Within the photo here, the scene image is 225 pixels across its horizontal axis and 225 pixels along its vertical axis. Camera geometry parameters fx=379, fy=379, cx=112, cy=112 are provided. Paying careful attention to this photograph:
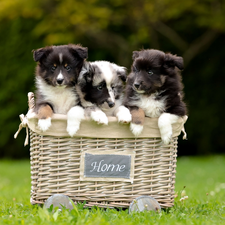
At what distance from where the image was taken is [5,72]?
11.8 meters

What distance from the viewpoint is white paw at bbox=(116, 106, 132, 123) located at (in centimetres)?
351

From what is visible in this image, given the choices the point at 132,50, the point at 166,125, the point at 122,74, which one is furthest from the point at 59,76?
the point at 132,50

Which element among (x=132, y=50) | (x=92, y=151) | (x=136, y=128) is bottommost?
(x=92, y=151)

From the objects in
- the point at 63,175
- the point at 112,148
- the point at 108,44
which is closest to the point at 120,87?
the point at 112,148

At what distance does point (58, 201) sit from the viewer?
3.47 m

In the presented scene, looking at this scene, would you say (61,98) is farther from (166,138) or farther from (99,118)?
(166,138)


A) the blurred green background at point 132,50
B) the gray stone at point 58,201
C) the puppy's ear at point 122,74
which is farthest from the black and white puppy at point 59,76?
the blurred green background at point 132,50

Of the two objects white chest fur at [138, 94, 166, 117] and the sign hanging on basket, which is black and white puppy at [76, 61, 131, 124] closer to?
white chest fur at [138, 94, 166, 117]

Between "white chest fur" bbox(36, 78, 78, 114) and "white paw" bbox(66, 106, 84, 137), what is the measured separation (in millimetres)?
319

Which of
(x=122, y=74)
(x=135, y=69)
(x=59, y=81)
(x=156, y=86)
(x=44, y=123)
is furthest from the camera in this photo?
(x=122, y=74)

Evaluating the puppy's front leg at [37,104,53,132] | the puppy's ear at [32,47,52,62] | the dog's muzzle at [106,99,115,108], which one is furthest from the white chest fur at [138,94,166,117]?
the puppy's ear at [32,47,52,62]

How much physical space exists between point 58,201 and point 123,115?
0.99 meters

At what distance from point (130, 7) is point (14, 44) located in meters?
3.84

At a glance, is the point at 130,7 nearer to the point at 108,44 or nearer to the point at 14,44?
the point at 108,44
